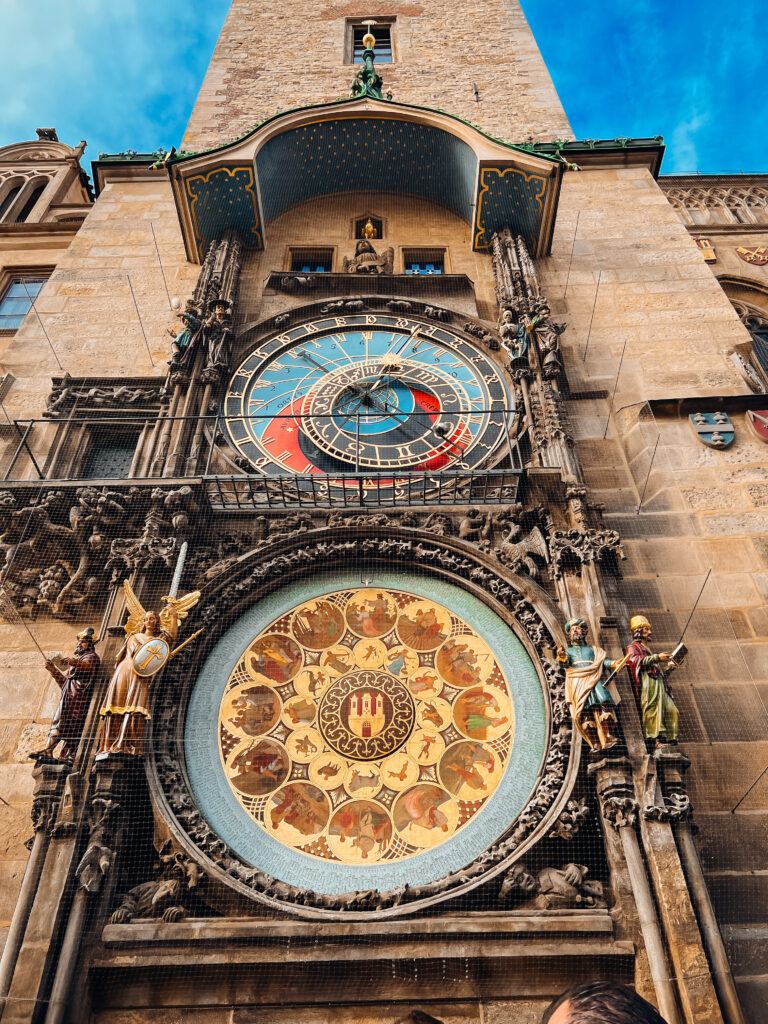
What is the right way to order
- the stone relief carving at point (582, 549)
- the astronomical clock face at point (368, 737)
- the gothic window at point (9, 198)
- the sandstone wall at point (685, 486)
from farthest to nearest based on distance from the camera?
the gothic window at point (9, 198) < the stone relief carving at point (582, 549) < the sandstone wall at point (685, 486) < the astronomical clock face at point (368, 737)

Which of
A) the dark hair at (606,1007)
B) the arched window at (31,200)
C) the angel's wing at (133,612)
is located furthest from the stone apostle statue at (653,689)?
the arched window at (31,200)

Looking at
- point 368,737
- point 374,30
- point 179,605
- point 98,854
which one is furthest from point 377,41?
point 98,854

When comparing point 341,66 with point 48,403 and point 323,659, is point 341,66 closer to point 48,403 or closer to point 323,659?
point 48,403

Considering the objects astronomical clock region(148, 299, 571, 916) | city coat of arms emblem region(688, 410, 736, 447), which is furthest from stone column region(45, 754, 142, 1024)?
city coat of arms emblem region(688, 410, 736, 447)

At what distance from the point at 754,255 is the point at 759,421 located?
21.6 feet

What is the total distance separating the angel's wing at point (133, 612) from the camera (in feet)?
21.6

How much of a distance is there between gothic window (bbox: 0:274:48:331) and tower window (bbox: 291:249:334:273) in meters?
3.80

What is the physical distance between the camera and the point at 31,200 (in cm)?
1473

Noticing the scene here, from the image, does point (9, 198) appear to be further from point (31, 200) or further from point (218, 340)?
point (218, 340)

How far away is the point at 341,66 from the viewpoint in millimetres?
16203

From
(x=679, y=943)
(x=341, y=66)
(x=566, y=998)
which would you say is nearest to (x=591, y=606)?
(x=679, y=943)

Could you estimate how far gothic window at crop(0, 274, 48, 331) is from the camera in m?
11.9

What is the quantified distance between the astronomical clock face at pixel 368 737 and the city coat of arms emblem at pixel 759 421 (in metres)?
4.01

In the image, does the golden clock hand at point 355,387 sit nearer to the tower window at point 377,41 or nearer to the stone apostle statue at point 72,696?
the stone apostle statue at point 72,696
